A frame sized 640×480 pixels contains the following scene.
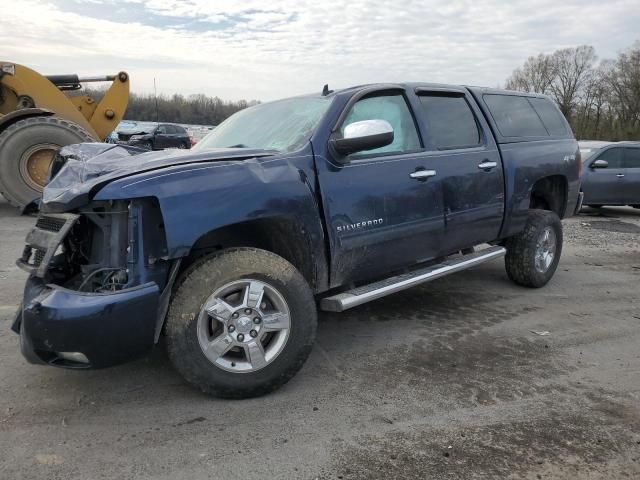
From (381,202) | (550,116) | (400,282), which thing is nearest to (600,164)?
(550,116)

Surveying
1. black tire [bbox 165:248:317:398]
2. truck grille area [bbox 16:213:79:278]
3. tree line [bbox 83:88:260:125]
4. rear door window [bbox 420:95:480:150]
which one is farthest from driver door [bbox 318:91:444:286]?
tree line [bbox 83:88:260:125]

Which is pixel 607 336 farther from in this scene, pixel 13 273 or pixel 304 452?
pixel 13 273

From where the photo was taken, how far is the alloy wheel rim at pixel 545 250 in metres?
5.52

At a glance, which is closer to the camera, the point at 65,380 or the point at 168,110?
the point at 65,380

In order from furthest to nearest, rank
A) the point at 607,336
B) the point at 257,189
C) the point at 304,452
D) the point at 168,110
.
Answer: the point at 168,110
the point at 607,336
the point at 257,189
the point at 304,452

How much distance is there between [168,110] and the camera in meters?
42.8

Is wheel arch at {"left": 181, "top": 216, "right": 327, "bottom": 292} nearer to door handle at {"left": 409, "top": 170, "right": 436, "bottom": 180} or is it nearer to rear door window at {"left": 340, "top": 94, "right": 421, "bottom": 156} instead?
rear door window at {"left": 340, "top": 94, "right": 421, "bottom": 156}

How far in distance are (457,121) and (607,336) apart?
219cm

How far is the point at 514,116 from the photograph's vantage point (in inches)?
210

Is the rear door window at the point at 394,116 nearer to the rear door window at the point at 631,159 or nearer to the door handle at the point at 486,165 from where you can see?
the door handle at the point at 486,165

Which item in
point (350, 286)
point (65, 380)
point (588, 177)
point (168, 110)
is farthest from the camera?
point (168, 110)

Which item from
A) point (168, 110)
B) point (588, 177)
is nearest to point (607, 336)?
point (588, 177)

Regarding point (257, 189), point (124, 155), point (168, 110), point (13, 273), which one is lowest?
point (13, 273)

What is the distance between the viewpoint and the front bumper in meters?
2.58
